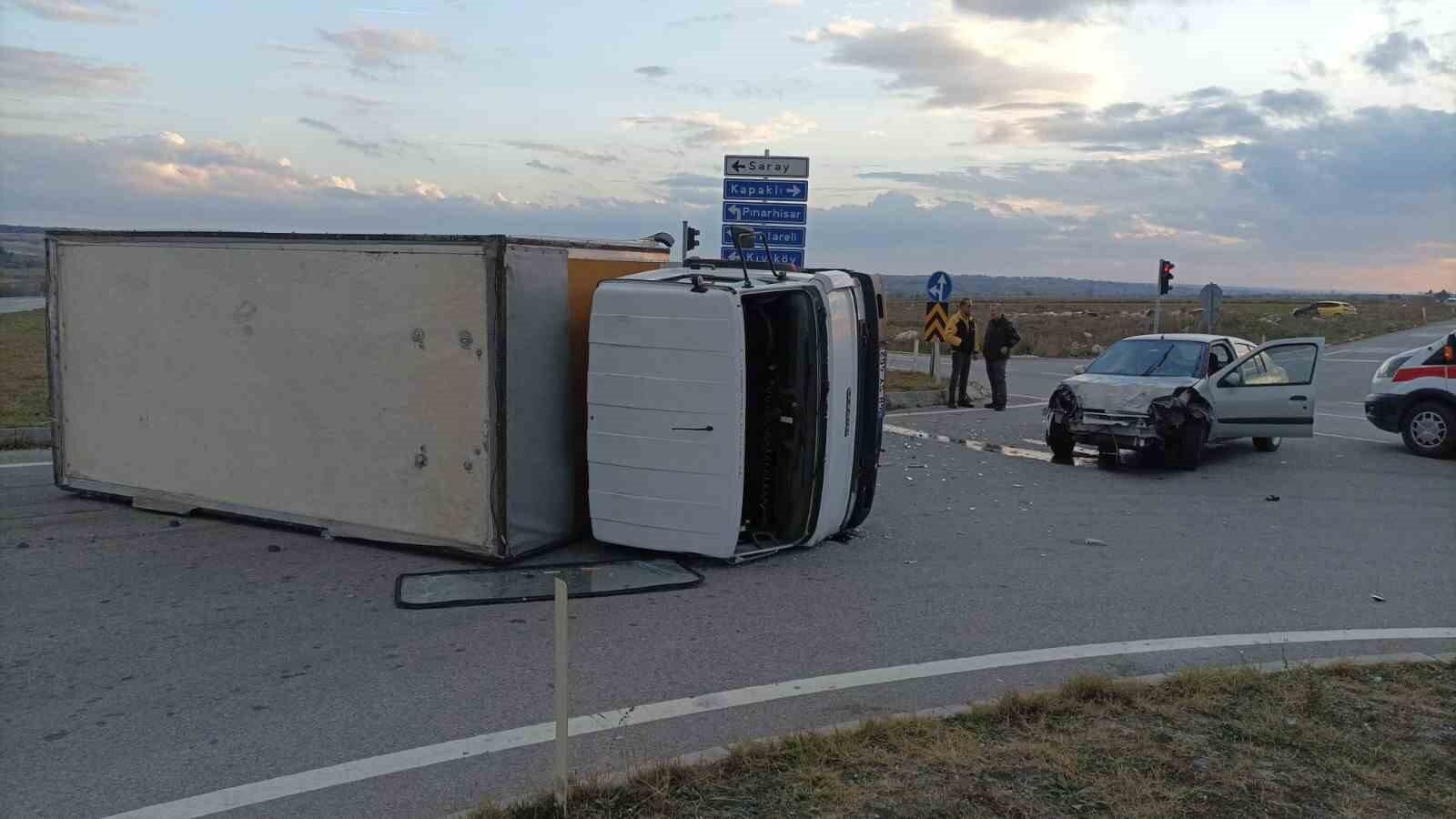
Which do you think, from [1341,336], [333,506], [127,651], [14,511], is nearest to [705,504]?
[333,506]

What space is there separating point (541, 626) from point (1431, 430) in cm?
1319

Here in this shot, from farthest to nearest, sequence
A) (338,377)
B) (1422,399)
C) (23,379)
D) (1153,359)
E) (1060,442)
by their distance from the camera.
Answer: (23,379) → (1422,399) → (1153,359) → (1060,442) → (338,377)

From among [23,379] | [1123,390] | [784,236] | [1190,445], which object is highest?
[784,236]

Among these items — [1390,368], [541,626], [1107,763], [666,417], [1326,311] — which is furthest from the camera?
[1326,311]

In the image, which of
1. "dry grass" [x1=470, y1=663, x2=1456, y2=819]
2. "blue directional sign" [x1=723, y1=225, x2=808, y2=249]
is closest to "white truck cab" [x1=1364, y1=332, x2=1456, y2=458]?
"blue directional sign" [x1=723, y1=225, x2=808, y2=249]

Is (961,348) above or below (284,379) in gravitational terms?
below

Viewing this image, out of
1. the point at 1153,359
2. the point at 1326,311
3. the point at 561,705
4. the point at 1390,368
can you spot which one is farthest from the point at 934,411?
the point at 1326,311

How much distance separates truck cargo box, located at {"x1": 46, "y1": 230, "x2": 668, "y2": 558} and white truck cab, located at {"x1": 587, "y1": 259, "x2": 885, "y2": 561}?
1.70 feet

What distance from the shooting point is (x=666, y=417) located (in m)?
8.35

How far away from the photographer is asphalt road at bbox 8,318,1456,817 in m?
5.07

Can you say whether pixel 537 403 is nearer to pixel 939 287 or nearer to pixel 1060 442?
pixel 1060 442

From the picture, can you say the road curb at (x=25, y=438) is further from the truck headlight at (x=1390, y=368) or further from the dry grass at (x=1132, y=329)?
the dry grass at (x=1132, y=329)

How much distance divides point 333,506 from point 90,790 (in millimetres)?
4529

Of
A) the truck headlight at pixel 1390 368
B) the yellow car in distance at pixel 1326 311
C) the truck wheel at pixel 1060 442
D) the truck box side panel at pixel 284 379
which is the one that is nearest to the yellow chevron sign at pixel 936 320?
the truck wheel at pixel 1060 442
